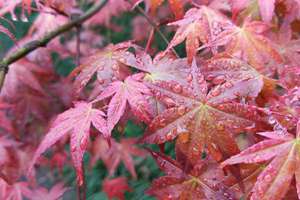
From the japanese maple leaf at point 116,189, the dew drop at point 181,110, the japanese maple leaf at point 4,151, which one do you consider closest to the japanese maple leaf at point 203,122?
the dew drop at point 181,110

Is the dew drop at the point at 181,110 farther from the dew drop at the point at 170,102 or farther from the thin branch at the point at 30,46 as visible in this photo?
the thin branch at the point at 30,46

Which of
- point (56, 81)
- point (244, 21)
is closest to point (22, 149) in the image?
point (56, 81)

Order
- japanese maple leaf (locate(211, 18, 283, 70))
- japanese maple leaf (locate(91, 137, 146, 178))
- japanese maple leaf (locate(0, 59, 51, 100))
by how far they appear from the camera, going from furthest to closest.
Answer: japanese maple leaf (locate(91, 137, 146, 178)) → japanese maple leaf (locate(0, 59, 51, 100)) → japanese maple leaf (locate(211, 18, 283, 70))

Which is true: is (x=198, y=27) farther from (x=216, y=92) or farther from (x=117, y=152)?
(x=117, y=152)

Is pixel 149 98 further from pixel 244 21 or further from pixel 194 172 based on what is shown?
pixel 244 21

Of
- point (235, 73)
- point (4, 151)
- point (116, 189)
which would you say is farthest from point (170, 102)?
point (116, 189)

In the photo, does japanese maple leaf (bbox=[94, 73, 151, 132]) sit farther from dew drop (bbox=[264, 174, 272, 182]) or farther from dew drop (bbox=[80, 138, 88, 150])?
dew drop (bbox=[264, 174, 272, 182])

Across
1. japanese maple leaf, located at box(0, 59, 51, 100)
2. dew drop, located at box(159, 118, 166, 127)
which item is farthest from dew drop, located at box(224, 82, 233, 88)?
japanese maple leaf, located at box(0, 59, 51, 100)
